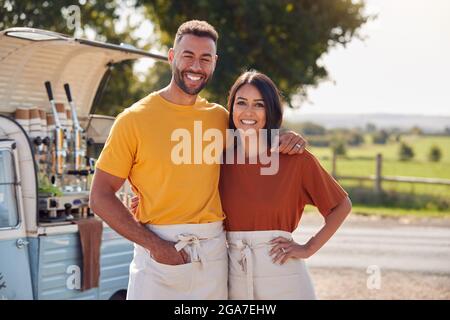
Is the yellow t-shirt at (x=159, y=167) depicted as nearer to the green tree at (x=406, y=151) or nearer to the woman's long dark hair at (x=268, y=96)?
the woman's long dark hair at (x=268, y=96)

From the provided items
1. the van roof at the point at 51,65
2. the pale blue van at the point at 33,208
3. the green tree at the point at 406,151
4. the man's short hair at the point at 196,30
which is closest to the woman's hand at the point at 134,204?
the man's short hair at the point at 196,30

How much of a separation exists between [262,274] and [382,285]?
5490mm

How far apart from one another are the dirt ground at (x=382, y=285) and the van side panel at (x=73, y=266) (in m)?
2.73

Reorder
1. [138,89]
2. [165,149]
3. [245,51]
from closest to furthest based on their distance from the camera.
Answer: [165,149]
[245,51]
[138,89]

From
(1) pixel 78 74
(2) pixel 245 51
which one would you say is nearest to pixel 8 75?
(1) pixel 78 74

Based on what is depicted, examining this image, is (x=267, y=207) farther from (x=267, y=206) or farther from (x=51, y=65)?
(x=51, y=65)

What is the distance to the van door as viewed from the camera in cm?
510

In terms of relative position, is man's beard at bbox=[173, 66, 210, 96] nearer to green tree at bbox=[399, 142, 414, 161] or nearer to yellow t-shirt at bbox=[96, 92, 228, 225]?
yellow t-shirt at bbox=[96, 92, 228, 225]

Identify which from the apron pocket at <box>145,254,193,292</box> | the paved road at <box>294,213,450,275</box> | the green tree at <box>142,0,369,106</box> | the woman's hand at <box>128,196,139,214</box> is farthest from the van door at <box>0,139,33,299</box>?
Result: the green tree at <box>142,0,369,106</box>

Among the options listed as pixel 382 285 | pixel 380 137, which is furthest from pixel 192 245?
pixel 380 137
